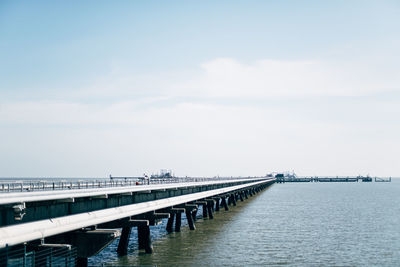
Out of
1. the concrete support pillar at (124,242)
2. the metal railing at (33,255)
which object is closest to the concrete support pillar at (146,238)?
the concrete support pillar at (124,242)

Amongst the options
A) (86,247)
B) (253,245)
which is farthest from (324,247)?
(86,247)

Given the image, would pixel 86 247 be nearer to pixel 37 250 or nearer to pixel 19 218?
pixel 37 250

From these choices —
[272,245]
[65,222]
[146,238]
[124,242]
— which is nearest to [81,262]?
[65,222]

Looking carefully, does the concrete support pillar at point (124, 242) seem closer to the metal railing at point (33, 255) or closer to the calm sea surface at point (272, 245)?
the calm sea surface at point (272, 245)

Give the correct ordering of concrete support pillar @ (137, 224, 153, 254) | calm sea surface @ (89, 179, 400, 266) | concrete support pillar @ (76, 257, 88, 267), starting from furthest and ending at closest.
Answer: concrete support pillar @ (137, 224, 153, 254)
calm sea surface @ (89, 179, 400, 266)
concrete support pillar @ (76, 257, 88, 267)

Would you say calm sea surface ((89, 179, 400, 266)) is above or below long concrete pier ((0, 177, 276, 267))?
below

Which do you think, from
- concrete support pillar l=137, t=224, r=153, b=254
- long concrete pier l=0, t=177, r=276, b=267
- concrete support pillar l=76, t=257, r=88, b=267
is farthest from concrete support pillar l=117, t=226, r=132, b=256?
concrete support pillar l=76, t=257, r=88, b=267

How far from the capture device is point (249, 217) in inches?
2530

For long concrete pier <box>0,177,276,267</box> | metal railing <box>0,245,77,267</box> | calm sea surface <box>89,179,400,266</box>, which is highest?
long concrete pier <box>0,177,276,267</box>

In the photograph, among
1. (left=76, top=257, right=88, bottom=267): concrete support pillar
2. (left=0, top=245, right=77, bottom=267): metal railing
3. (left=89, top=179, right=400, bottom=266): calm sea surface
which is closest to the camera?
(left=0, top=245, right=77, bottom=267): metal railing

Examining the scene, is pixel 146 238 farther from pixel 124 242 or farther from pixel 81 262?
pixel 81 262

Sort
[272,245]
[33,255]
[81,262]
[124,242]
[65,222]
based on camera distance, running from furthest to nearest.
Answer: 1. [272,245]
2. [124,242]
3. [81,262]
4. [65,222]
5. [33,255]

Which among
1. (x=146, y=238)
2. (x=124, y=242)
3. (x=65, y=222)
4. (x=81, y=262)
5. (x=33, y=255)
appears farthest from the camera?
(x=124, y=242)

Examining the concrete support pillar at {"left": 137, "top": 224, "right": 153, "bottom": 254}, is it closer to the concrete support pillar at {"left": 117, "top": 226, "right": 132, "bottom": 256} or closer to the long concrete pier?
the long concrete pier
